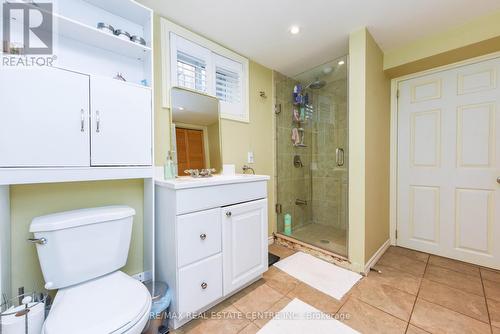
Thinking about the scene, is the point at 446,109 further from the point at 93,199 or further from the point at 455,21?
the point at 93,199

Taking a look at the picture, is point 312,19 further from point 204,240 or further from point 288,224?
point 288,224

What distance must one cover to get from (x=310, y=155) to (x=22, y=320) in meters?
2.91

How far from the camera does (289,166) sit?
275 cm

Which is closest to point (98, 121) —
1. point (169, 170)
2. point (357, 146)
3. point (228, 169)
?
point (169, 170)

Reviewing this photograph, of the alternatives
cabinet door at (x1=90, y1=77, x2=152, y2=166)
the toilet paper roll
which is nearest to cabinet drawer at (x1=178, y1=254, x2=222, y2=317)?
the toilet paper roll

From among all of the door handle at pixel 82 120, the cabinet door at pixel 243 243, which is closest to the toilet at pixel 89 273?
the door handle at pixel 82 120

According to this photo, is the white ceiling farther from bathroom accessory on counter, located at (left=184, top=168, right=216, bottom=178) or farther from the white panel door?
bathroom accessory on counter, located at (left=184, top=168, right=216, bottom=178)

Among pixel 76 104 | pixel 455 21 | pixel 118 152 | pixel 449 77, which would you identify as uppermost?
pixel 455 21

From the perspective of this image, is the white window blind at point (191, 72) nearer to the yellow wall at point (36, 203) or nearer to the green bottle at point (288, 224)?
the yellow wall at point (36, 203)

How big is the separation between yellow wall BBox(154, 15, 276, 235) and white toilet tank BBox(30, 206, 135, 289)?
2.00ft

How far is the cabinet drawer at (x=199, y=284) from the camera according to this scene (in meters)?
1.25

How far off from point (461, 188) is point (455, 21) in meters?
1.55

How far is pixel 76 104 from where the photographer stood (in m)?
1.09

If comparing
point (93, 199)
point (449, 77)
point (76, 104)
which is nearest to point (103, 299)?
point (93, 199)
